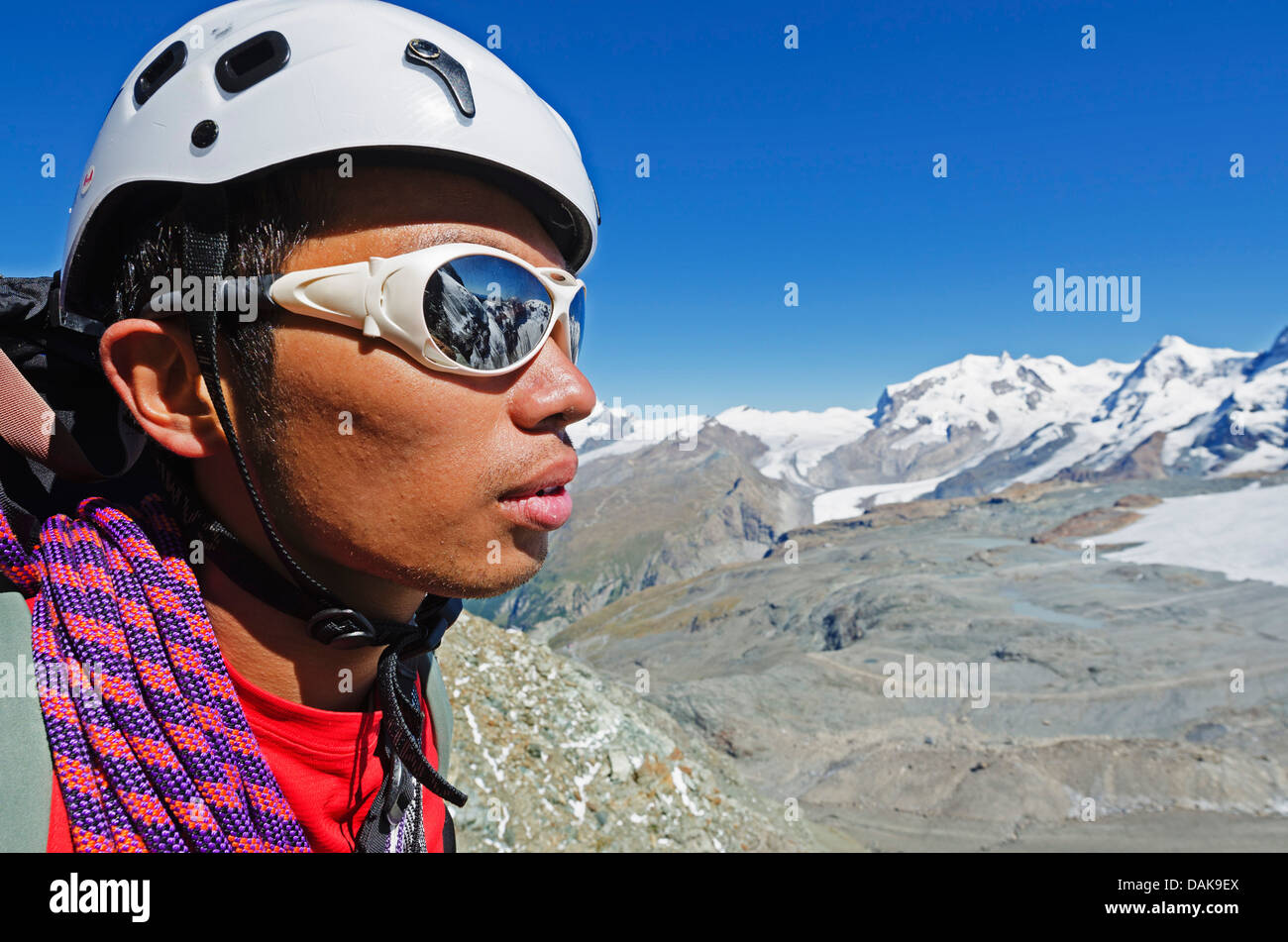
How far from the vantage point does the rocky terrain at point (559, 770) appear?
25.5 ft

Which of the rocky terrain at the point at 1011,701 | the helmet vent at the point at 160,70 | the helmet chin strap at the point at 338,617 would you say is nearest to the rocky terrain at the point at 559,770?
the helmet chin strap at the point at 338,617

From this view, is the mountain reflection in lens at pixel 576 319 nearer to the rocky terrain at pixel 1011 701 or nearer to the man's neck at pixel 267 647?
the man's neck at pixel 267 647

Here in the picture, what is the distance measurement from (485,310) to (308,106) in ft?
1.93

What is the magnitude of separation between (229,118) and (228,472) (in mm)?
798

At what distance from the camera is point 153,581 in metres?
1.67

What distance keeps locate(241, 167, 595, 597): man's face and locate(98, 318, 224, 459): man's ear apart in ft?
0.67

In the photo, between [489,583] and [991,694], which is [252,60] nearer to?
[489,583]

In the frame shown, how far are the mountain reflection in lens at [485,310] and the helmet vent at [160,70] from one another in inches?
35.1

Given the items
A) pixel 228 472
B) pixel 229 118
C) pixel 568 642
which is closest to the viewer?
pixel 229 118

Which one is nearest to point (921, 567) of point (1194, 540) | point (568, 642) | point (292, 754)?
point (1194, 540)

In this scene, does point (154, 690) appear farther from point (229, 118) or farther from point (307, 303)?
point (229, 118)

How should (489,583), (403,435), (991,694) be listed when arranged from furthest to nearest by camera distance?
(991,694) < (489,583) < (403,435)

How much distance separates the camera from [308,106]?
156 cm

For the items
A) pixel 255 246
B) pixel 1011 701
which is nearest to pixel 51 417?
pixel 255 246
